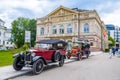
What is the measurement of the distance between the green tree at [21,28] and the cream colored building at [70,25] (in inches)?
352

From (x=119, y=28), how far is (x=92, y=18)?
120452 millimetres

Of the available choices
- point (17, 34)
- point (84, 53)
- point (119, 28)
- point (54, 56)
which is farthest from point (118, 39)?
point (54, 56)

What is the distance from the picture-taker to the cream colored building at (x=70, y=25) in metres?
49.8

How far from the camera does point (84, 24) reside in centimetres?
5128

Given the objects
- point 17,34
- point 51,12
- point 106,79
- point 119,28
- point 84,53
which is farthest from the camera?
point 119,28

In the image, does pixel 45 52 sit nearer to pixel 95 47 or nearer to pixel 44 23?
pixel 95 47

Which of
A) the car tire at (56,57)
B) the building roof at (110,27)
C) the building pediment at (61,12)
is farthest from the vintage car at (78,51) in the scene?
the building roof at (110,27)

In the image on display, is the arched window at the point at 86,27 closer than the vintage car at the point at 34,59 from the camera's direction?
No

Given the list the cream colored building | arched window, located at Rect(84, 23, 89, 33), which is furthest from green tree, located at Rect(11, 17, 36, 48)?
arched window, located at Rect(84, 23, 89, 33)

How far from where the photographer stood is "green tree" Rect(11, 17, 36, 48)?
67.9 m

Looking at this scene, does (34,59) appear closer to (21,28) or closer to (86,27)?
(86,27)

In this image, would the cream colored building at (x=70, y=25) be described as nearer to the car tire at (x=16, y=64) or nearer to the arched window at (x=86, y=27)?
the arched window at (x=86, y=27)

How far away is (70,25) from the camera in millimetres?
53812

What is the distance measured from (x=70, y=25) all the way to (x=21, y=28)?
24.3m
